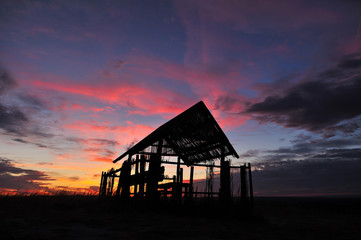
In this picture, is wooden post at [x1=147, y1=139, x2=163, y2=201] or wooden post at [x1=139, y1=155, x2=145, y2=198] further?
wooden post at [x1=139, y1=155, x2=145, y2=198]

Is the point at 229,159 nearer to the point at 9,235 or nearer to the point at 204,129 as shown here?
the point at 204,129

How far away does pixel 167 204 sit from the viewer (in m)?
13.2

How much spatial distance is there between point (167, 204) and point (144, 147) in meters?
5.00

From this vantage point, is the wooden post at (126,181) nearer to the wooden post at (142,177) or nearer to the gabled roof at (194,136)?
the gabled roof at (194,136)

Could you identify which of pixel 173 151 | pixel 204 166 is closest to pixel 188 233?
pixel 204 166

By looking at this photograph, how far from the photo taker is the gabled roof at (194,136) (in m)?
14.1

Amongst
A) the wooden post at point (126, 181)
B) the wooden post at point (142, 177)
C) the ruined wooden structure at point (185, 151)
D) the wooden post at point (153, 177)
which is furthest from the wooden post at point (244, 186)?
the wooden post at point (126, 181)

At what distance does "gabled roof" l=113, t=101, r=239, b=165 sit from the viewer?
14.1 metres

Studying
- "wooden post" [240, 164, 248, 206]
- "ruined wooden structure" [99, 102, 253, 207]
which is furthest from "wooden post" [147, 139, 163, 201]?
"wooden post" [240, 164, 248, 206]

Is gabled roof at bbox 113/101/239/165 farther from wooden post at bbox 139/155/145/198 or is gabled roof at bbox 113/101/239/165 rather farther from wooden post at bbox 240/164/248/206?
wooden post at bbox 139/155/145/198

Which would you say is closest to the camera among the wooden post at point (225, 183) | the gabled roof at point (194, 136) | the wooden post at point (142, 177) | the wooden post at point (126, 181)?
the wooden post at point (142, 177)

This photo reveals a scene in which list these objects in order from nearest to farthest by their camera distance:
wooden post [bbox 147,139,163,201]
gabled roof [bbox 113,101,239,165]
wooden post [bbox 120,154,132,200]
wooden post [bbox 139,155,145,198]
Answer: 1. wooden post [bbox 147,139,163,201]
2. wooden post [bbox 139,155,145,198]
3. gabled roof [bbox 113,101,239,165]
4. wooden post [bbox 120,154,132,200]

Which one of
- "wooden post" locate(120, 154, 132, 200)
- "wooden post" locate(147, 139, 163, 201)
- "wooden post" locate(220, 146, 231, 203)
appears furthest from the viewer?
"wooden post" locate(120, 154, 132, 200)

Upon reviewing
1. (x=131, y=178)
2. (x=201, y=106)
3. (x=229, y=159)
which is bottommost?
(x=131, y=178)
